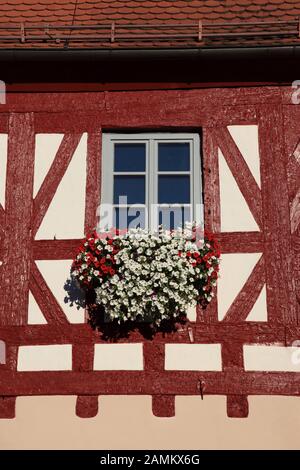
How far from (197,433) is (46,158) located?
284 centimetres

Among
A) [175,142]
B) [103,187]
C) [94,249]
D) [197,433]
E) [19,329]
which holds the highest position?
[175,142]

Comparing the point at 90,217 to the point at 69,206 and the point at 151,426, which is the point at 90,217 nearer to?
the point at 69,206

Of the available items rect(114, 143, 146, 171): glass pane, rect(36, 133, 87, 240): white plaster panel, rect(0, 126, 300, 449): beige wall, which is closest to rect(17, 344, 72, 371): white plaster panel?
rect(0, 126, 300, 449): beige wall

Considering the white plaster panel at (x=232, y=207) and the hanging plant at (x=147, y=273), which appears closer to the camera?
the hanging plant at (x=147, y=273)

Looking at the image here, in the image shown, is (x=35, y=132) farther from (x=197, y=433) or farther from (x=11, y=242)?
(x=197, y=433)

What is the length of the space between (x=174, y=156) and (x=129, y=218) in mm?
770

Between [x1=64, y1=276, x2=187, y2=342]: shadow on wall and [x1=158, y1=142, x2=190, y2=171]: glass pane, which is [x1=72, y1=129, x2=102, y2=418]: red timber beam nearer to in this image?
[x1=64, y1=276, x2=187, y2=342]: shadow on wall

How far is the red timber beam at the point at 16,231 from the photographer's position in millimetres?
6762

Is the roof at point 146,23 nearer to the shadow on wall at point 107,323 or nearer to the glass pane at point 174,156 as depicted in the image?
the glass pane at point 174,156

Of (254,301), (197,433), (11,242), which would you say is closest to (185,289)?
(254,301)

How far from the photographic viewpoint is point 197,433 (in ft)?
21.1

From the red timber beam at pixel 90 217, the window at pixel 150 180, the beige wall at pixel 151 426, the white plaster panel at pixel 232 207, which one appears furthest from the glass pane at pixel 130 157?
the beige wall at pixel 151 426

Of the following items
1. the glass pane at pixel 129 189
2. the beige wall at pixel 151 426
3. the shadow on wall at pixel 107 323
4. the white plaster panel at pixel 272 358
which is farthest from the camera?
the glass pane at pixel 129 189

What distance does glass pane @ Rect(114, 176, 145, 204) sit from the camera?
23.3 feet
